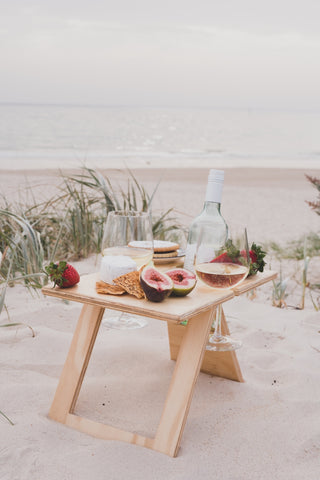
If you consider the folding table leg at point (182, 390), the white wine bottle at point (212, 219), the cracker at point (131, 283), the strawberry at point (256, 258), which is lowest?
the folding table leg at point (182, 390)

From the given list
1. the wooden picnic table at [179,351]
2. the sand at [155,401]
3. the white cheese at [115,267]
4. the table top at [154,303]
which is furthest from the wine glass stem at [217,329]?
the white cheese at [115,267]

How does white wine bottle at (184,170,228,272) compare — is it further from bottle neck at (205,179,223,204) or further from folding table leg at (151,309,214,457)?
folding table leg at (151,309,214,457)

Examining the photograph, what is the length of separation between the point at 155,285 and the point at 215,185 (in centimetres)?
54

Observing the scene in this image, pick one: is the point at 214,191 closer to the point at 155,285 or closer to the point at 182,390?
the point at 155,285

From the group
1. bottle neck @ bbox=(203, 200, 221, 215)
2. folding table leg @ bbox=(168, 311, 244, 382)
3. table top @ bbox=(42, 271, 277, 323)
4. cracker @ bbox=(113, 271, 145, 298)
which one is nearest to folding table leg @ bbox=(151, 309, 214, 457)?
table top @ bbox=(42, 271, 277, 323)

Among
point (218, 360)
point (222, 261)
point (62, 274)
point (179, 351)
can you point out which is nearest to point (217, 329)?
point (218, 360)

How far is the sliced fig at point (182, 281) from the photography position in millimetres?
1931

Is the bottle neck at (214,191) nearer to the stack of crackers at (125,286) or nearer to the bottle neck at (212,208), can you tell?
the bottle neck at (212,208)

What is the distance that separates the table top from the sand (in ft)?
2.01

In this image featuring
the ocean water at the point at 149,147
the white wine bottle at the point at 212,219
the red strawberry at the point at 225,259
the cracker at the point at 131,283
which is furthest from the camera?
the ocean water at the point at 149,147

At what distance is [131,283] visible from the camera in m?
1.91

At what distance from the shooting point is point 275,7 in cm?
2612

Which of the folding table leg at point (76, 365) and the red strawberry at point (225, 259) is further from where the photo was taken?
the folding table leg at point (76, 365)

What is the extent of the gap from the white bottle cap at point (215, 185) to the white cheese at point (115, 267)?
1.43ft
